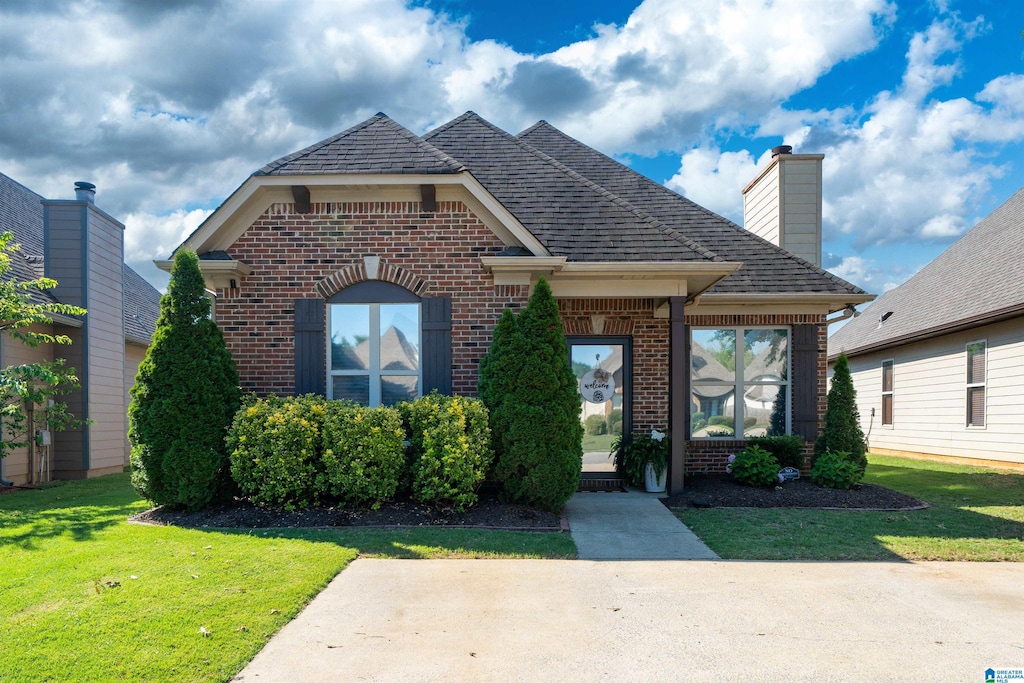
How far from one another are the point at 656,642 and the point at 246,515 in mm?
5062

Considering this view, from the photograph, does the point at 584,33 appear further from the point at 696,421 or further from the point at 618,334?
the point at 696,421

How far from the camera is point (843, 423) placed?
34.3ft

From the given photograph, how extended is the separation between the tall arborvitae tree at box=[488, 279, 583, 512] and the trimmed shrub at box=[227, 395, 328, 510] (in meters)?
2.08

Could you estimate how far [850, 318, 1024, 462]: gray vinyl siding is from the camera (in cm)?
1305

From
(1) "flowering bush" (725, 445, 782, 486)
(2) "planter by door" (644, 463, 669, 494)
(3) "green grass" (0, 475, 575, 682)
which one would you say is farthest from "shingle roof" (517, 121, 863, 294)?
(3) "green grass" (0, 475, 575, 682)

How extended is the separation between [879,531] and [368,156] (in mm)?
7606

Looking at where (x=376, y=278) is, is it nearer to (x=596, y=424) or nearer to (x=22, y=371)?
(x=596, y=424)

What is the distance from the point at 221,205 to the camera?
341 inches

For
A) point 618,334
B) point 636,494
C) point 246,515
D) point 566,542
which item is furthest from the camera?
point 618,334

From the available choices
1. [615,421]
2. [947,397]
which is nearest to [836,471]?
[615,421]

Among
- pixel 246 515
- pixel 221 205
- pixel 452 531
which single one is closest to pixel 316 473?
pixel 246 515

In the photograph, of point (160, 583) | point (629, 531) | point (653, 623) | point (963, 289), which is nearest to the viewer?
point (653, 623)

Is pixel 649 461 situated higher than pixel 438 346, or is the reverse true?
pixel 438 346

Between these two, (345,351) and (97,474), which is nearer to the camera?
(345,351)
